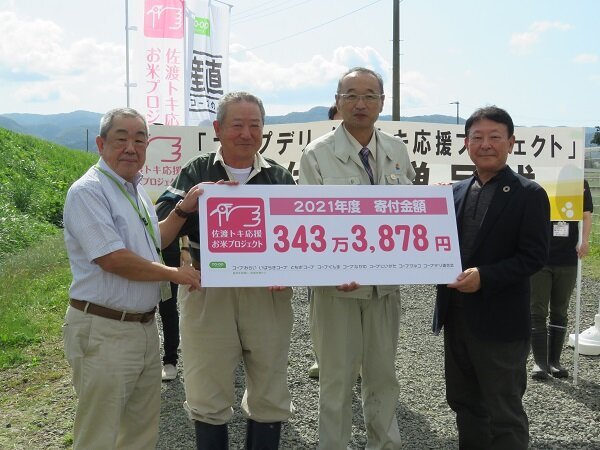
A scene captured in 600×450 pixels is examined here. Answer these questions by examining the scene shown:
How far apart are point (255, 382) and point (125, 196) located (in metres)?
1.23

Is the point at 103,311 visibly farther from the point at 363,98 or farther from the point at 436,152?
the point at 436,152

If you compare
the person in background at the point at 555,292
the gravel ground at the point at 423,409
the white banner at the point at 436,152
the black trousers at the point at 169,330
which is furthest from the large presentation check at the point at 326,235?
the person in background at the point at 555,292

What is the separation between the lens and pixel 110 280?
278 centimetres

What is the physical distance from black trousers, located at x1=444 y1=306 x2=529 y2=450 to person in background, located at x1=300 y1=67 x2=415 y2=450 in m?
0.40

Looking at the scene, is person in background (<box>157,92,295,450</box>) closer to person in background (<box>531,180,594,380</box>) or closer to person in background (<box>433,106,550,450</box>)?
person in background (<box>433,106,550,450</box>)

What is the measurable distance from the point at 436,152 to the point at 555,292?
5.48 feet

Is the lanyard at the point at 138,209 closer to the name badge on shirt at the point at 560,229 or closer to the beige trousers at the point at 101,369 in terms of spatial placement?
the beige trousers at the point at 101,369

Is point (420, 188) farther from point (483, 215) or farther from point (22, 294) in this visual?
point (22, 294)

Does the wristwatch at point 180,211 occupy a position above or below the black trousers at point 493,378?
above

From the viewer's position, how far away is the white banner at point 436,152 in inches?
201

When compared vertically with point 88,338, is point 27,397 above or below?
below

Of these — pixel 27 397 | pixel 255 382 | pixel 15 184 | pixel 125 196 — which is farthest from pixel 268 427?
pixel 15 184

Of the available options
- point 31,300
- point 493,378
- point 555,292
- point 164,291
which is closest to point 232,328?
point 164,291

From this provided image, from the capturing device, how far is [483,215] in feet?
10.5
